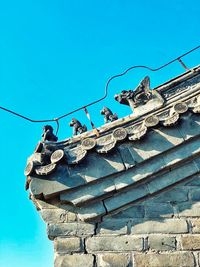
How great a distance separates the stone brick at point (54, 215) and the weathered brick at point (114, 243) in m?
0.40

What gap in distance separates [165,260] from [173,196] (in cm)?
79

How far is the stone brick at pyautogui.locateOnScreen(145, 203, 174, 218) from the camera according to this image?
5.20m

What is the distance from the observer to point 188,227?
16.8 feet

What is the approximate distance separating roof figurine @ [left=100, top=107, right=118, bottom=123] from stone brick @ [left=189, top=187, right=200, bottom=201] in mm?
1401

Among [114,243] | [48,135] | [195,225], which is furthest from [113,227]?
[48,135]

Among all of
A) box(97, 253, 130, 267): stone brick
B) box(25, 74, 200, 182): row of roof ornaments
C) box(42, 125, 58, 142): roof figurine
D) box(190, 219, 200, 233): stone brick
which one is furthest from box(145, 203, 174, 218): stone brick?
box(42, 125, 58, 142): roof figurine

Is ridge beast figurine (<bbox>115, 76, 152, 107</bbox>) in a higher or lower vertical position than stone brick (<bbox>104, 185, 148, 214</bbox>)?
higher

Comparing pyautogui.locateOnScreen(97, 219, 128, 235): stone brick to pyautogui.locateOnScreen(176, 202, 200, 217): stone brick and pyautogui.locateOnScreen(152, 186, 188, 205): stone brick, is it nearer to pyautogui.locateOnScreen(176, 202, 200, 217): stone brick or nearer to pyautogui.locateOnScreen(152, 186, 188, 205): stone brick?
pyautogui.locateOnScreen(152, 186, 188, 205): stone brick

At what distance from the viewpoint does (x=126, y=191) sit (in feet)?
17.5

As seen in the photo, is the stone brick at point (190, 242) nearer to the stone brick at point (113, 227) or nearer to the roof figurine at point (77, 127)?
the stone brick at point (113, 227)

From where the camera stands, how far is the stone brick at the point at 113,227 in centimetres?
511

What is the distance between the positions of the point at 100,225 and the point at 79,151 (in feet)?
2.97

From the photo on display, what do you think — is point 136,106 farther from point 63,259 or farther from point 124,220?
point 63,259

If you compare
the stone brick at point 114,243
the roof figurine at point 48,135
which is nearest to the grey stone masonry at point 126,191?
the stone brick at point 114,243
